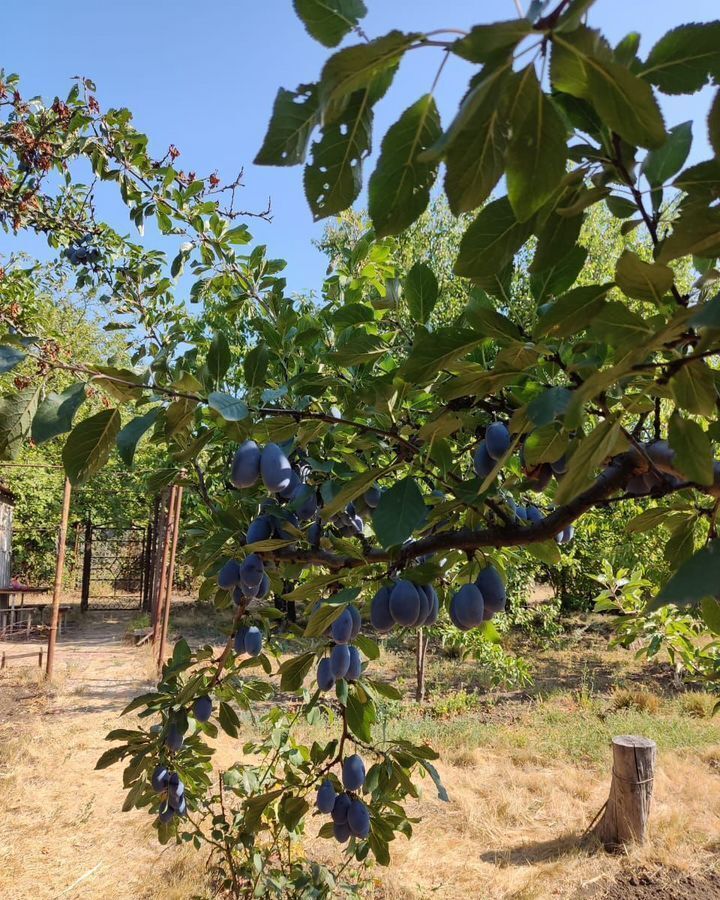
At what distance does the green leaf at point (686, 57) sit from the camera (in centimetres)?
41

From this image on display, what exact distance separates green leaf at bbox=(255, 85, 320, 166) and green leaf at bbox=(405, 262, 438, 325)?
49 cm

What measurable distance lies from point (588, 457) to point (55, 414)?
0.49m

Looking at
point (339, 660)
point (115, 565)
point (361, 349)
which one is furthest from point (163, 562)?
point (115, 565)

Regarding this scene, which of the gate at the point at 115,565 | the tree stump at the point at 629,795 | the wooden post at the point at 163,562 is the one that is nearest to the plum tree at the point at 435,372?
the tree stump at the point at 629,795

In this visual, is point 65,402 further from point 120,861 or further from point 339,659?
point 120,861

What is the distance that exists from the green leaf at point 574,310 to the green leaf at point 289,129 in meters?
0.25

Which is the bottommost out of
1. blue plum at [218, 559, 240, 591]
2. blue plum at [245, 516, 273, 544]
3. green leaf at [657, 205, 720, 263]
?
blue plum at [218, 559, 240, 591]

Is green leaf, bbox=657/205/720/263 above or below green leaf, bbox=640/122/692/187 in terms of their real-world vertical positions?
below

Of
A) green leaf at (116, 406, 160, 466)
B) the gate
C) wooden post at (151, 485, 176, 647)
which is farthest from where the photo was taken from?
the gate

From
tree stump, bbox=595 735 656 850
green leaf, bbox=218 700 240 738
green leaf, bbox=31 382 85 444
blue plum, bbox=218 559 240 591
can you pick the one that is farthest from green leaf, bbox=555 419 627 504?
tree stump, bbox=595 735 656 850

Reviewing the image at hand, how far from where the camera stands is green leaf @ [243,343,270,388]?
37.8 inches

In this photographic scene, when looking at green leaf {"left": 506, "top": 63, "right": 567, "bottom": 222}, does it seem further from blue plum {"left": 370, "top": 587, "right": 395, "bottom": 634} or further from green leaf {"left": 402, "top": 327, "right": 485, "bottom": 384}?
blue plum {"left": 370, "top": 587, "right": 395, "bottom": 634}

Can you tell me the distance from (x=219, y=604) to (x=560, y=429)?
1066mm

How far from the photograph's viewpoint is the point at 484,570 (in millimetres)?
1035
